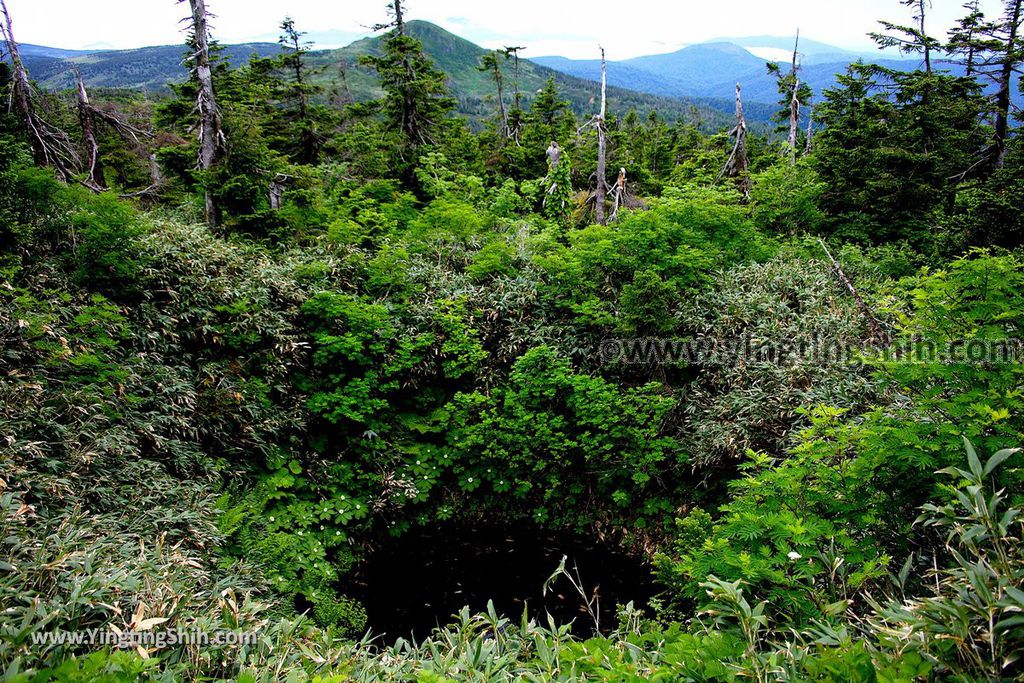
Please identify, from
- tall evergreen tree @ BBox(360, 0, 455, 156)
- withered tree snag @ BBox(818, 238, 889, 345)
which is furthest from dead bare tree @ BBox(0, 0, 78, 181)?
withered tree snag @ BBox(818, 238, 889, 345)

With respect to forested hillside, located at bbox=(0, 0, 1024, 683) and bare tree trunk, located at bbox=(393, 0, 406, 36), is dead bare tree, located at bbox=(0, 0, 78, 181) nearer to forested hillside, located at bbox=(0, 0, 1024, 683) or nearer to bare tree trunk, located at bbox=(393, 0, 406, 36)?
forested hillside, located at bbox=(0, 0, 1024, 683)

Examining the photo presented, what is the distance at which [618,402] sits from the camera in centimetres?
693

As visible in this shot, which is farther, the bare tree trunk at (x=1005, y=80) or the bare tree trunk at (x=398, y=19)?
the bare tree trunk at (x=398, y=19)

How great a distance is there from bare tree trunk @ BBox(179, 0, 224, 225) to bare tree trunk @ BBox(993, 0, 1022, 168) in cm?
1602

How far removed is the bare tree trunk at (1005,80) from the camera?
11.0 metres

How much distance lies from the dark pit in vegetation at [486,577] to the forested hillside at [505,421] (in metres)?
0.04

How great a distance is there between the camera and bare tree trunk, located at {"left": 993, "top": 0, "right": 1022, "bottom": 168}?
36.2 feet

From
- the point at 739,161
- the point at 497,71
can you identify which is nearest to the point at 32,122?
the point at 497,71

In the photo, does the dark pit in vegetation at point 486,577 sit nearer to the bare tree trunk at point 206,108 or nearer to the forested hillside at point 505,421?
the forested hillside at point 505,421

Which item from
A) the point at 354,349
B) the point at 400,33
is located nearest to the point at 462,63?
the point at 400,33

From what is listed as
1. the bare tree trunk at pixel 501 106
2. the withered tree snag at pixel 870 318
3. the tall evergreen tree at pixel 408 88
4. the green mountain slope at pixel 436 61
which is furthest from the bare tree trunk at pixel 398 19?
the green mountain slope at pixel 436 61

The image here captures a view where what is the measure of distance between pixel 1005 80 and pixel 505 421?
1345 centimetres

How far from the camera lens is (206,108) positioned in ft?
30.0

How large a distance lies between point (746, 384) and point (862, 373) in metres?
1.24
